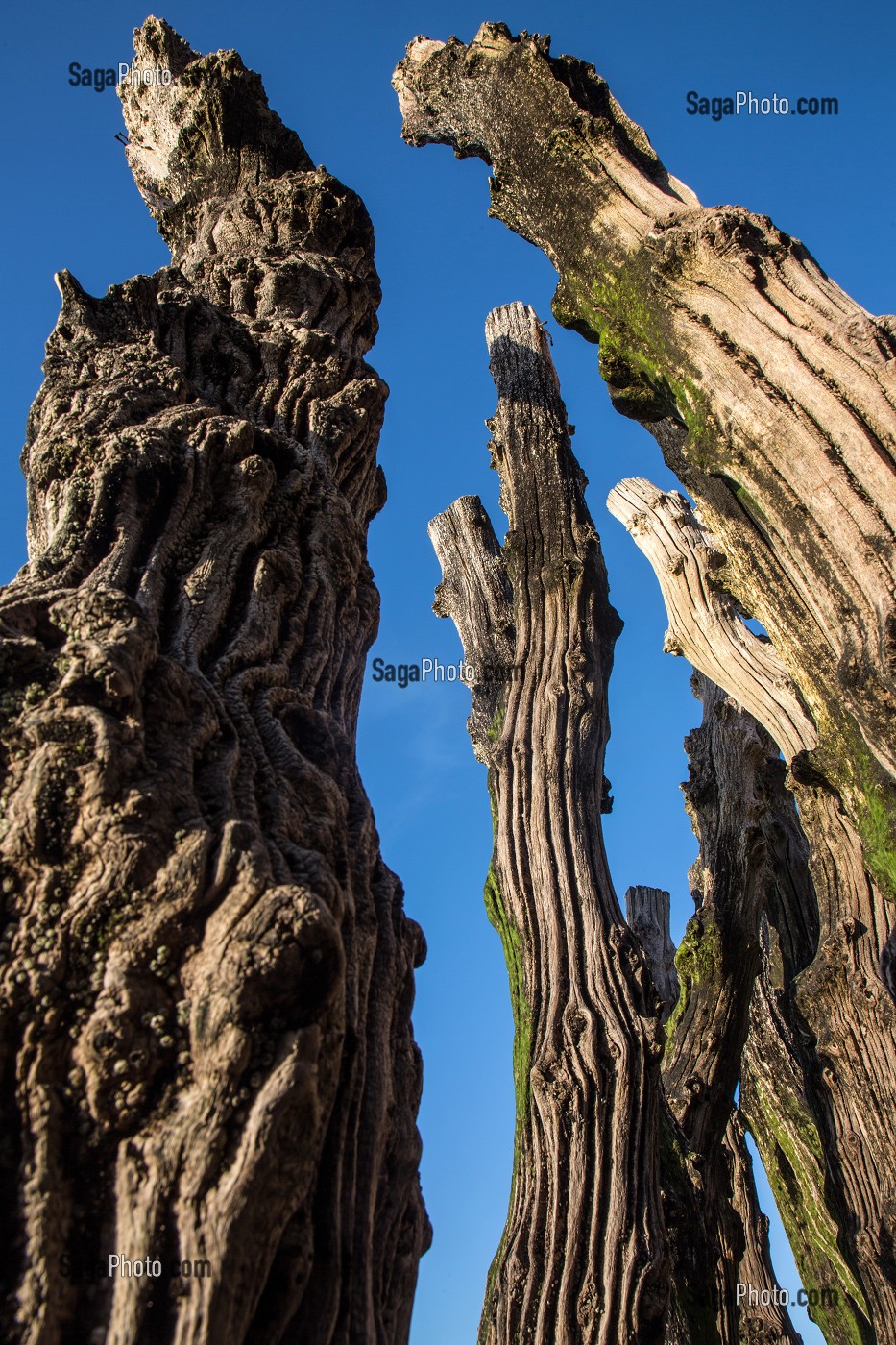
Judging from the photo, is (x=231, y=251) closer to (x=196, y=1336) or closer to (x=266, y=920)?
(x=266, y=920)

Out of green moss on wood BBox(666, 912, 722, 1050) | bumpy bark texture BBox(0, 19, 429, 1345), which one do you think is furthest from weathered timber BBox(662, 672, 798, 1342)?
bumpy bark texture BBox(0, 19, 429, 1345)

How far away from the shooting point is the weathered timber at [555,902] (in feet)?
12.5

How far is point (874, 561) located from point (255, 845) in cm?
181

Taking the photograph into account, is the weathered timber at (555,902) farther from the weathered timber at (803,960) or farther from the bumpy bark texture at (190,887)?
the bumpy bark texture at (190,887)

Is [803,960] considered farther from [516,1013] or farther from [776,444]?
[776,444]

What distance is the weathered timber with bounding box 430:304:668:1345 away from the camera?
381 cm

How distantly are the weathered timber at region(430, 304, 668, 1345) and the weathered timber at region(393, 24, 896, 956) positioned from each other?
149 centimetres

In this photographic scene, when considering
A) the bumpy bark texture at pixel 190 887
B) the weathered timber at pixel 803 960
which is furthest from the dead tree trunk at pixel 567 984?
the bumpy bark texture at pixel 190 887

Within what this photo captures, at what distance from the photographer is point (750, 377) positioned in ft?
10.1

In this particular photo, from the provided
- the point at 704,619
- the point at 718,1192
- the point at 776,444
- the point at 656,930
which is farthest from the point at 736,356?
the point at 656,930

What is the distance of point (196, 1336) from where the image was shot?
123 centimetres

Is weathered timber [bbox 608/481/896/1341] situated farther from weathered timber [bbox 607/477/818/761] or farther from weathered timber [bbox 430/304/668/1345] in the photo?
weathered timber [bbox 430/304/668/1345]

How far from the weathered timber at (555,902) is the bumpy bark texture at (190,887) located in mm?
2466

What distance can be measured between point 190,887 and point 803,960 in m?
5.51
